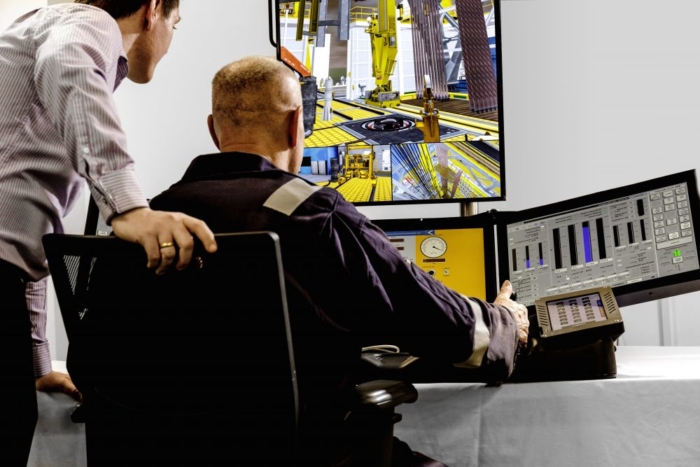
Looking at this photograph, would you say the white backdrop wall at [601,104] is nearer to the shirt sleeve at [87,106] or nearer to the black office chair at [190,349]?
the shirt sleeve at [87,106]

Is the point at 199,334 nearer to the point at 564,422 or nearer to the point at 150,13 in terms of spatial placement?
the point at 150,13

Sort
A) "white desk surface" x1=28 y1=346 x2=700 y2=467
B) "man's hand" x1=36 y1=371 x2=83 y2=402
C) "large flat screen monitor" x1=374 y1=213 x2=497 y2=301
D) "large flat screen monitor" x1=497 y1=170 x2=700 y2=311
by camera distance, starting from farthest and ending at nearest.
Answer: "large flat screen monitor" x1=374 y1=213 x2=497 y2=301
"large flat screen monitor" x1=497 y1=170 x2=700 y2=311
"man's hand" x1=36 y1=371 x2=83 y2=402
"white desk surface" x1=28 y1=346 x2=700 y2=467

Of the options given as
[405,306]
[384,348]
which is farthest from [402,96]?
[405,306]

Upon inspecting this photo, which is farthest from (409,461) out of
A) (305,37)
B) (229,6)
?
(229,6)

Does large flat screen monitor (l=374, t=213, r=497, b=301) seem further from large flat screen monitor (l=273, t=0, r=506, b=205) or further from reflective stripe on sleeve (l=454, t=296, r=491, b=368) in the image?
reflective stripe on sleeve (l=454, t=296, r=491, b=368)

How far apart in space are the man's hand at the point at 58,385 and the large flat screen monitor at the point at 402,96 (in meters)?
1.21

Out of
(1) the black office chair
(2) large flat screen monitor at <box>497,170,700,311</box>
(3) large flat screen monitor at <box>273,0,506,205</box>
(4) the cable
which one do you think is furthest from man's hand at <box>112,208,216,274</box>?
(3) large flat screen monitor at <box>273,0,506,205</box>

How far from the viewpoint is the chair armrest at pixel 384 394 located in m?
1.14

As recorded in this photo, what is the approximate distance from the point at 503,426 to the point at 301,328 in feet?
1.98

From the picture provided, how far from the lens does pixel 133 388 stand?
1.04 meters

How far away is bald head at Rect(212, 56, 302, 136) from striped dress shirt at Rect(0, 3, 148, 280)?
20cm

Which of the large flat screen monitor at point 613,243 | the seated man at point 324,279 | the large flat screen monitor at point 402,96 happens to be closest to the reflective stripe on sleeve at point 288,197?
the seated man at point 324,279

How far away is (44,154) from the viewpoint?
4.00 feet

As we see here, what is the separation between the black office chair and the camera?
979 mm
